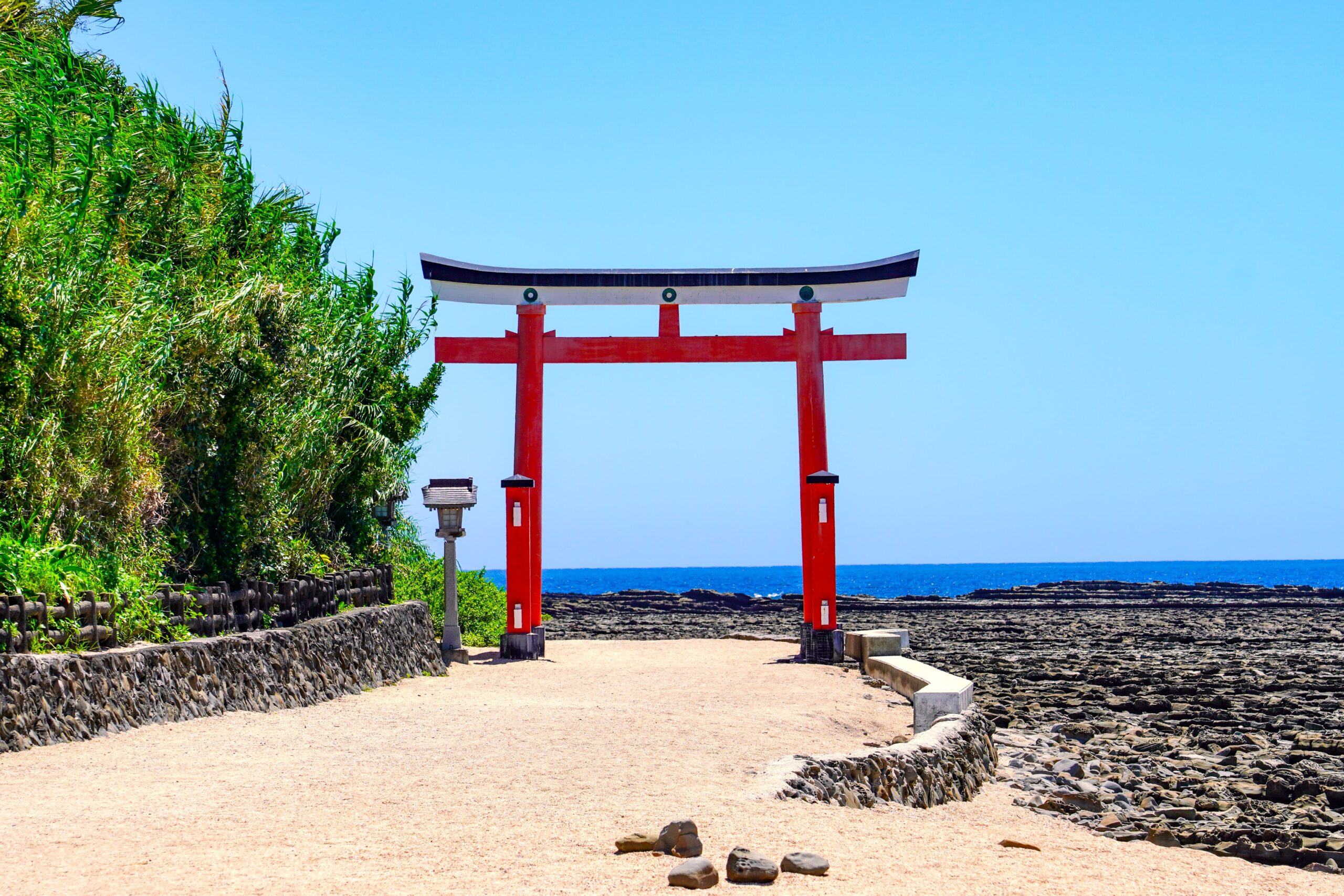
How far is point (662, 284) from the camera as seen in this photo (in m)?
16.3

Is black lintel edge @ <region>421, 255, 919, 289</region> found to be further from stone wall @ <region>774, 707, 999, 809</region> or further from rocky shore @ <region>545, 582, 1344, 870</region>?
stone wall @ <region>774, 707, 999, 809</region>

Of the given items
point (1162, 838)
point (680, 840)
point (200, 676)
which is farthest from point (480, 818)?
point (200, 676)

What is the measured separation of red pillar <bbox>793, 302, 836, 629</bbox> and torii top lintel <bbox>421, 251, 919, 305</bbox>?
42 centimetres

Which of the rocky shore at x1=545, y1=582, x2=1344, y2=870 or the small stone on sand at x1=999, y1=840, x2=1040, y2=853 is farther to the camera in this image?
A: the rocky shore at x1=545, y1=582, x2=1344, y2=870

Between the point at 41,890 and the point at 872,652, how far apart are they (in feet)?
39.5

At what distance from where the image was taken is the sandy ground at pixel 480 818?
441 cm

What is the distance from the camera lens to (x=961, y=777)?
815 centimetres

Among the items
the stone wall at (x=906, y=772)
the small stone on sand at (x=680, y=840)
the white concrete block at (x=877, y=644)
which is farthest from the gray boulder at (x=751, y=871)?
the white concrete block at (x=877, y=644)

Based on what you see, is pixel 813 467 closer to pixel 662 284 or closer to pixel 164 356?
pixel 662 284

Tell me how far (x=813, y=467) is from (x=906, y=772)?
8793 millimetres

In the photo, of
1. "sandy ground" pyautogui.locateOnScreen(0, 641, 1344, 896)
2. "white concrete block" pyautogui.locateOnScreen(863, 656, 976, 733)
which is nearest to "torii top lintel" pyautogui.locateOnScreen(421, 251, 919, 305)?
"white concrete block" pyautogui.locateOnScreen(863, 656, 976, 733)

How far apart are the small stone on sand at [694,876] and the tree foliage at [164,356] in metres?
6.41

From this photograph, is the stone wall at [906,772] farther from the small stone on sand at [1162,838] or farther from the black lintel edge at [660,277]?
the black lintel edge at [660,277]

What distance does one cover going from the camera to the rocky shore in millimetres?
8172
